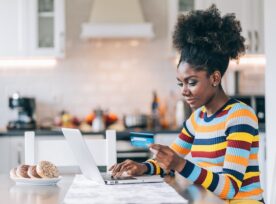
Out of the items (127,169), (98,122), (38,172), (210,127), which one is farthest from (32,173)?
(98,122)

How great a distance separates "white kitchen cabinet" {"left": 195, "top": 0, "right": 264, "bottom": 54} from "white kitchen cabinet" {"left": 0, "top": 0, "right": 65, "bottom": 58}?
1213mm

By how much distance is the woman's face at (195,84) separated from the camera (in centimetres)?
215

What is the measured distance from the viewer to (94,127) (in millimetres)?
4875

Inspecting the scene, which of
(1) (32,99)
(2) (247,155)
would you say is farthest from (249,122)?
(1) (32,99)

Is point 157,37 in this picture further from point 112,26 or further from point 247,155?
point 247,155

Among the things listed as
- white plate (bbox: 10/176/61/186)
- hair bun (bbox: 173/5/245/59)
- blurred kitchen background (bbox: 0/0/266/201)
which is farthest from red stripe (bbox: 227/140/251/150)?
blurred kitchen background (bbox: 0/0/266/201)

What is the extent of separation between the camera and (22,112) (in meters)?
5.00

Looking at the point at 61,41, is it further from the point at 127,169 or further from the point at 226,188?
the point at 226,188

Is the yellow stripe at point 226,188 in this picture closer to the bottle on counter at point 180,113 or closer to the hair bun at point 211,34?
the hair bun at point 211,34

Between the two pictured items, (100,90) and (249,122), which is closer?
(249,122)

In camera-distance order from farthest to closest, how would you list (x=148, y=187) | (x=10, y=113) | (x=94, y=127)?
(x=10, y=113) → (x=94, y=127) → (x=148, y=187)

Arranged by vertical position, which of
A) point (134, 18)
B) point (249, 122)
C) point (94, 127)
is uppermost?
point (134, 18)

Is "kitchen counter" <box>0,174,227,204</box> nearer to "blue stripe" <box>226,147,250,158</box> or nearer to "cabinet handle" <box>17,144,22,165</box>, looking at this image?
"blue stripe" <box>226,147,250,158</box>

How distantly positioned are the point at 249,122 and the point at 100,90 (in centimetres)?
327
